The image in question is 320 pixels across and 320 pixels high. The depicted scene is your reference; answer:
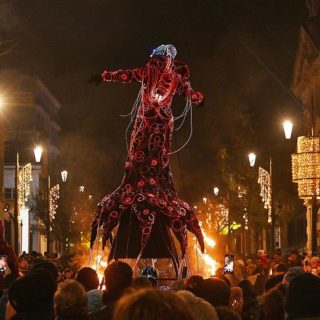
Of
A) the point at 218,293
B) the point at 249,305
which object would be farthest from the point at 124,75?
the point at 218,293

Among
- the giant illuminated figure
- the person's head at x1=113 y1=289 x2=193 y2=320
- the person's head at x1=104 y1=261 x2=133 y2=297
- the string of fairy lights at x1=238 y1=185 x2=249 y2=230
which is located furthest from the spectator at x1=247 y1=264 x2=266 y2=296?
the string of fairy lights at x1=238 y1=185 x2=249 y2=230

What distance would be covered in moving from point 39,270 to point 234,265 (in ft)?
37.5

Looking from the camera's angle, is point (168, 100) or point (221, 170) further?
point (221, 170)

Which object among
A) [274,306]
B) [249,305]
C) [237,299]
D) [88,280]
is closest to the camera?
[274,306]

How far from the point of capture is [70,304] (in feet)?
23.6

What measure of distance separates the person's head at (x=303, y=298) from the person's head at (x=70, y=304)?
158 centimetres

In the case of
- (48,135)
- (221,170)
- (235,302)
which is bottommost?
(235,302)

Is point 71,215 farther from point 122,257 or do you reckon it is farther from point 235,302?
point 235,302

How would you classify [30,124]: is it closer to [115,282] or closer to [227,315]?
[115,282]

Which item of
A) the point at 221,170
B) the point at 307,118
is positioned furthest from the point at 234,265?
the point at 221,170

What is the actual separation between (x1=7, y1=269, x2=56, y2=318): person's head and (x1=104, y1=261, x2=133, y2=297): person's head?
1.89 ft

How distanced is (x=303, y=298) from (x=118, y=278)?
1598mm

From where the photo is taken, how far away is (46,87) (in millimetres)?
125438

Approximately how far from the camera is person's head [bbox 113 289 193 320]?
401 cm
